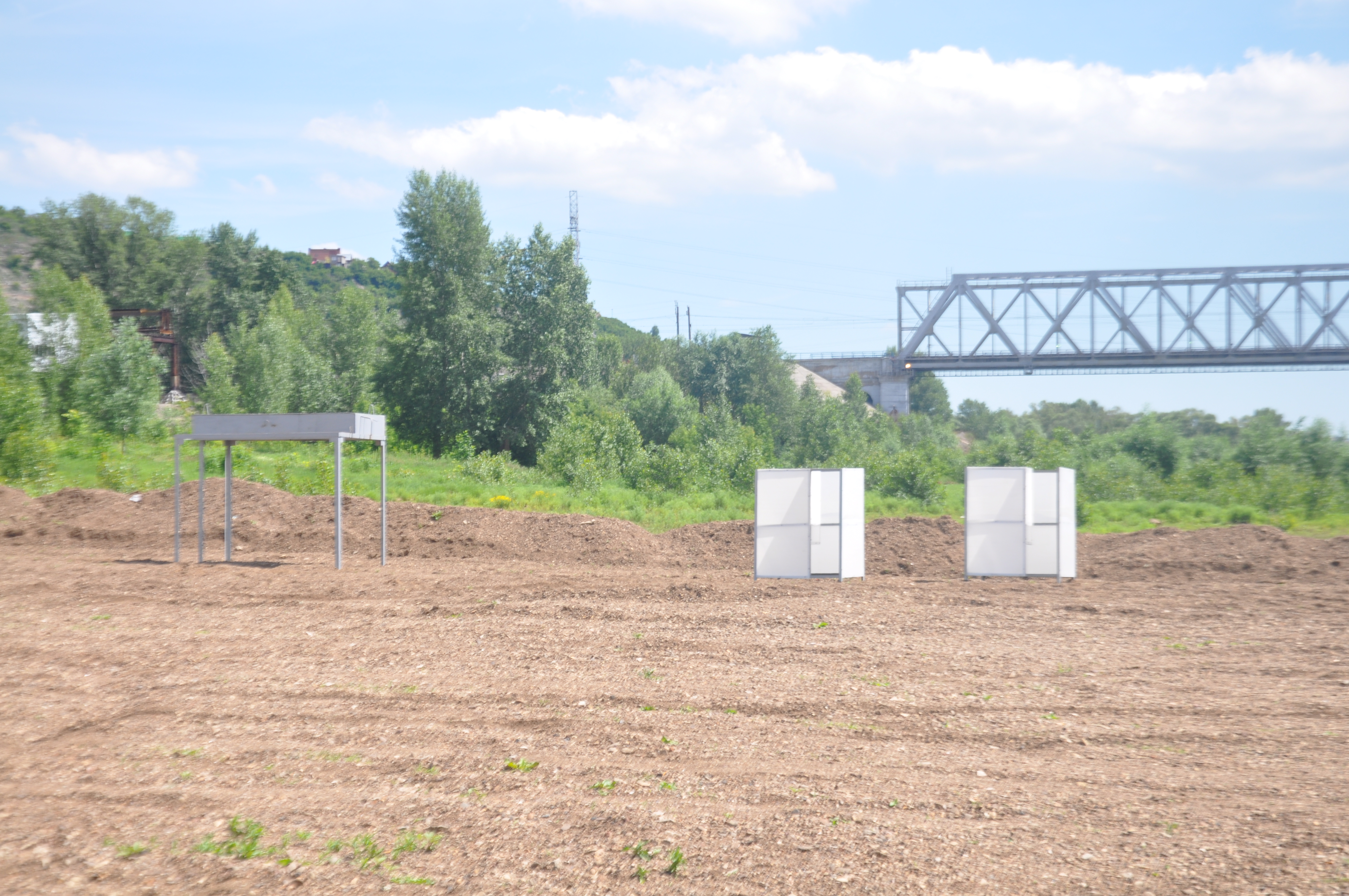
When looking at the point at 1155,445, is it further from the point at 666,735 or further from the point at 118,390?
the point at 118,390

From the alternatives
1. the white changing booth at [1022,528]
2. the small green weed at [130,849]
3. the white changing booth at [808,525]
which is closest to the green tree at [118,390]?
the white changing booth at [808,525]

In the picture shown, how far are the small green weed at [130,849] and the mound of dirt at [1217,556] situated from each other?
15.2 m

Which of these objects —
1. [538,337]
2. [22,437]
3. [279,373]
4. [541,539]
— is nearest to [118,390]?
[22,437]

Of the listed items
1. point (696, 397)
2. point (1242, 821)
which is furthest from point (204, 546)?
point (696, 397)

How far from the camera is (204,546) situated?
1795 centimetres

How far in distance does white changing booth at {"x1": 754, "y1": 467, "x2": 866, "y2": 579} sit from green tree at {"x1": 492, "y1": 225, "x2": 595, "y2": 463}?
96.8ft

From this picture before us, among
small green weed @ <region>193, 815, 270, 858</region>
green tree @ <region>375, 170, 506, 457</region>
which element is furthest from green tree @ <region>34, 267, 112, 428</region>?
small green weed @ <region>193, 815, 270, 858</region>

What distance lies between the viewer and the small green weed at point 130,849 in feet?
15.4

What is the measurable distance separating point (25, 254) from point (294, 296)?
98.0 ft

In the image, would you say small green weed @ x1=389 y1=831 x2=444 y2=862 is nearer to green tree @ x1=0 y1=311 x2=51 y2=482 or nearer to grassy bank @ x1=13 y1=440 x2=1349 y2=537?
grassy bank @ x1=13 y1=440 x2=1349 y2=537

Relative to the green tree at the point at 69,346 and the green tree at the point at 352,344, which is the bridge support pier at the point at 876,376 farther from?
the green tree at the point at 69,346

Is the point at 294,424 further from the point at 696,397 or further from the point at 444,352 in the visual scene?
the point at 696,397

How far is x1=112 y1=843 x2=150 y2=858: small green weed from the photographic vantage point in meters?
4.70

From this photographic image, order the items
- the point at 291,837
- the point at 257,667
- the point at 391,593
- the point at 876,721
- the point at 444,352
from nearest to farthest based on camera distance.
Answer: the point at 291,837, the point at 876,721, the point at 257,667, the point at 391,593, the point at 444,352
